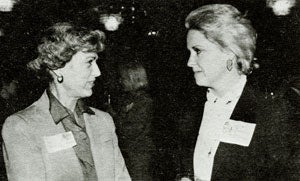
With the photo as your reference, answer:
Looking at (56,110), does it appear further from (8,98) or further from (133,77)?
(8,98)

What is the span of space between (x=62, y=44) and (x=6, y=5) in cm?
369

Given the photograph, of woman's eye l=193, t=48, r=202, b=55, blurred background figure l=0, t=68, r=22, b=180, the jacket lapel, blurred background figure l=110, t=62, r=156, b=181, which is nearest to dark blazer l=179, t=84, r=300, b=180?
woman's eye l=193, t=48, r=202, b=55

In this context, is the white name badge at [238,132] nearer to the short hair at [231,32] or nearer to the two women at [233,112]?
the two women at [233,112]

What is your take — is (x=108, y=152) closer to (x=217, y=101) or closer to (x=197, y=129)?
(x=197, y=129)

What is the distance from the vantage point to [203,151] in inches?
73.2

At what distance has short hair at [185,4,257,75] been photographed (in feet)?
5.91

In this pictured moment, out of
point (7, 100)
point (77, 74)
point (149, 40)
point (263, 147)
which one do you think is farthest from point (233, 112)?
point (149, 40)

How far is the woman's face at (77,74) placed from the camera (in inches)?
78.8

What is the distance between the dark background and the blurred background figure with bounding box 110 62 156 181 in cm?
59

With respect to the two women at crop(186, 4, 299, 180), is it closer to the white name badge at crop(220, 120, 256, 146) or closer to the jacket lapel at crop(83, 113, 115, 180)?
the white name badge at crop(220, 120, 256, 146)

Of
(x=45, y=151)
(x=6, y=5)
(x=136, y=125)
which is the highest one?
(x=6, y=5)

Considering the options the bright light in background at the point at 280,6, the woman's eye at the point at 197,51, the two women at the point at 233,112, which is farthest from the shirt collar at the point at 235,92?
the bright light in background at the point at 280,6

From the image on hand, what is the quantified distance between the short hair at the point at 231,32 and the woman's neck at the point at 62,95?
86 cm

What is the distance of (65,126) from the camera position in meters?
1.94
